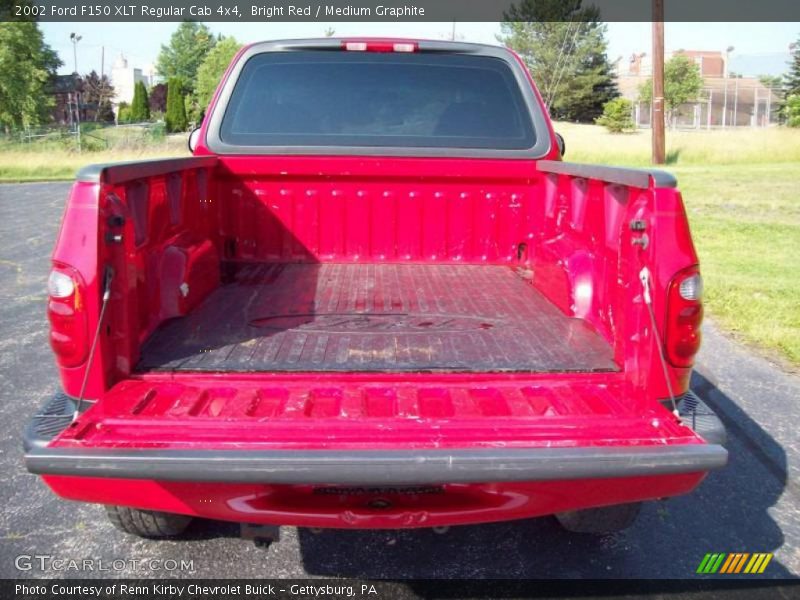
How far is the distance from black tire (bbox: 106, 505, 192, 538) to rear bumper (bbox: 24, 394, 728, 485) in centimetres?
87

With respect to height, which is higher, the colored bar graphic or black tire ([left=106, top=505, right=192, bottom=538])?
black tire ([left=106, top=505, right=192, bottom=538])

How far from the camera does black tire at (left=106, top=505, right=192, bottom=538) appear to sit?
2826 millimetres

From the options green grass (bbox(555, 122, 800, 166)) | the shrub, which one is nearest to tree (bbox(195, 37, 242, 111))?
the shrub

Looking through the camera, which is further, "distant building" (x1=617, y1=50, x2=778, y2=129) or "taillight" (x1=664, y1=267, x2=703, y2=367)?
"distant building" (x1=617, y1=50, x2=778, y2=129)

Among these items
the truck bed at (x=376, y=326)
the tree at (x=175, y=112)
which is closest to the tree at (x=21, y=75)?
the tree at (x=175, y=112)

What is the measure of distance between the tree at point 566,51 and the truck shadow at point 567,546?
5742cm

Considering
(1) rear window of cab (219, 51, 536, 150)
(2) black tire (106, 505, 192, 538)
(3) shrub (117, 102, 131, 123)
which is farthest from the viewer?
(3) shrub (117, 102, 131, 123)

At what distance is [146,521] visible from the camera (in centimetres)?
288

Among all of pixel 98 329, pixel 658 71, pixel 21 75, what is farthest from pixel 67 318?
pixel 21 75

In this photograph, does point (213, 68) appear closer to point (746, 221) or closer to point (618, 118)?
point (618, 118)

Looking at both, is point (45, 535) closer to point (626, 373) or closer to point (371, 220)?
point (371, 220)

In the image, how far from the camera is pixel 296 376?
8.21 ft
